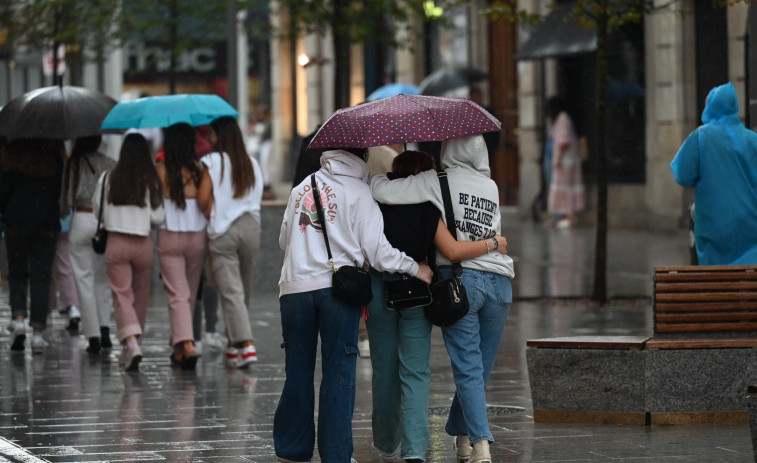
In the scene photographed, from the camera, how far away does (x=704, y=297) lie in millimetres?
8898

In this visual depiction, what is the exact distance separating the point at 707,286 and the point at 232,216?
13.1 feet

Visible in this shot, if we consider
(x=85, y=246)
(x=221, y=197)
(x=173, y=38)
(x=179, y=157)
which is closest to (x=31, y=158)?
(x=85, y=246)

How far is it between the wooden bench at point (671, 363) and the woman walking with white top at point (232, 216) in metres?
3.31

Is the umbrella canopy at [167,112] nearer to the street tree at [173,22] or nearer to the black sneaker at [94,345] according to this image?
the black sneaker at [94,345]

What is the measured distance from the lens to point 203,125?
1266 cm

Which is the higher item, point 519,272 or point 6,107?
point 6,107

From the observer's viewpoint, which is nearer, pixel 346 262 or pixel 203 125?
pixel 346 262

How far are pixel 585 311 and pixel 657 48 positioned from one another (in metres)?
9.80

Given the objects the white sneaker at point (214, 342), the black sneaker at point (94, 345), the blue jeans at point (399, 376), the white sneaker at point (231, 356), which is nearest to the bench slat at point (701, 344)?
the blue jeans at point (399, 376)

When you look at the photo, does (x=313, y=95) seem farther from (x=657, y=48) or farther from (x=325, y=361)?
(x=325, y=361)

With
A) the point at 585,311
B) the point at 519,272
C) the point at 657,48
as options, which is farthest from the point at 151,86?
the point at 585,311

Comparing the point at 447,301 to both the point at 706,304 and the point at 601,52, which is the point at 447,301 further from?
the point at 601,52

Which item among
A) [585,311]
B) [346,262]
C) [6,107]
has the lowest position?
[585,311]

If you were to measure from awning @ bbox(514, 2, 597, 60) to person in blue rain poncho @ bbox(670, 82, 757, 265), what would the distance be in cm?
1469
